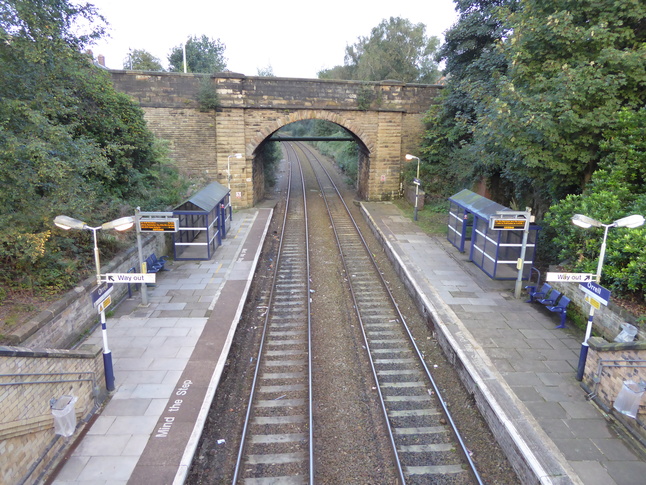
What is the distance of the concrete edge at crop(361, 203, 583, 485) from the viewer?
19.5 feet

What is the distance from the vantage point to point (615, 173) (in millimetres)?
10273

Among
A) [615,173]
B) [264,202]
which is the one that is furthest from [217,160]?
[615,173]

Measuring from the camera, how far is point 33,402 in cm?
583

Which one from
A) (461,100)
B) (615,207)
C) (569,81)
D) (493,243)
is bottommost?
(493,243)

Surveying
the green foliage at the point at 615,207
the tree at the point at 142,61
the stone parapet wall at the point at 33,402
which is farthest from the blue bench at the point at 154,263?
the tree at the point at 142,61

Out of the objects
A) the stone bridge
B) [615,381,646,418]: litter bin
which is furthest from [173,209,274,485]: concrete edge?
the stone bridge

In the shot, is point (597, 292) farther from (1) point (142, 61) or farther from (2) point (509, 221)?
(1) point (142, 61)

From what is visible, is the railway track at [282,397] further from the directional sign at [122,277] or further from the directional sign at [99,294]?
the directional sign at [99,294]

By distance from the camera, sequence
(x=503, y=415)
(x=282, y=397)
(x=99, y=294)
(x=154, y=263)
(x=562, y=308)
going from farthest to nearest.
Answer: (x=154, y=263) < (x=562, y=308) < (x=282, y=397) < (x=99, y=294) < (x=503, y=415)

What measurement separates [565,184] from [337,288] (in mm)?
7220

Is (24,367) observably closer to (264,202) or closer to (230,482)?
(230,482)

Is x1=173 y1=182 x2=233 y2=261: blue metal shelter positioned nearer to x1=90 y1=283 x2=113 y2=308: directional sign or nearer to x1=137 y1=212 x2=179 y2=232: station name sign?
x1=137 y1=212 x2=179 y2=232: station name sign

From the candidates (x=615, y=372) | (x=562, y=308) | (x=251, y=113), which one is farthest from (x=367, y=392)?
(x=251, y=113)

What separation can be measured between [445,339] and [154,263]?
887 centimetres
